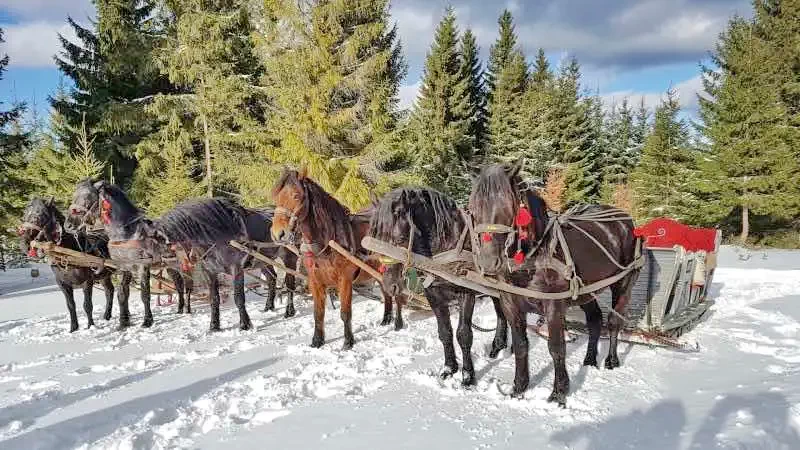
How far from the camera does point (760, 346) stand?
245 inches

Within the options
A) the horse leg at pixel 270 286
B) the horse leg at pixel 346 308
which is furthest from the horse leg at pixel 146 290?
the horse leg at pixel 346 308

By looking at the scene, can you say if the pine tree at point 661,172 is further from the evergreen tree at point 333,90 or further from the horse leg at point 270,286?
the horse leg at point 270,286

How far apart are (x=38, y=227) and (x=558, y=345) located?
26.8 ft

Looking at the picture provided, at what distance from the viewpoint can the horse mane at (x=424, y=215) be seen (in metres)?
5.01

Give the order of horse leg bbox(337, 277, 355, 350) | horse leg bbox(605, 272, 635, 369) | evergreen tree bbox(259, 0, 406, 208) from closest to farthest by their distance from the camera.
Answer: horse leg bbox(605, 272, 635, 369) → horse leg bbox(337, 277, 355, 350) → evergreen tree bbox(259, 0, 406, 208)

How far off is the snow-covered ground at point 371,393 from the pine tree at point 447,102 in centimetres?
1927

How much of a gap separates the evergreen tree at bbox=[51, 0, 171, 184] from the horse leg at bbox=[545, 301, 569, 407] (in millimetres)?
18911

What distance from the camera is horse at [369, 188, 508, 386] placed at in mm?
4977

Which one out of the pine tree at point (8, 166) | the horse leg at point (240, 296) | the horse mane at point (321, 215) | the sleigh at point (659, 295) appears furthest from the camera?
the pine tree at point (8, 166)

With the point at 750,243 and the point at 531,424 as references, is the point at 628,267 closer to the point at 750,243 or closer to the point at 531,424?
the point at 531,424

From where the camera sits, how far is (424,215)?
5.18 metres

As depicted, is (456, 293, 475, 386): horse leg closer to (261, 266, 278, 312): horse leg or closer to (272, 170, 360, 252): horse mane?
(272, 170, 360, 252): horse mane

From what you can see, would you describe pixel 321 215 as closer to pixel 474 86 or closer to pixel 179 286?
pixel 179 286

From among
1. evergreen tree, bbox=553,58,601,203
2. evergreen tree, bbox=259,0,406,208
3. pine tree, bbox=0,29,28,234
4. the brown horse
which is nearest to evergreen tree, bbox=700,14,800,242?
evergreen tree, bbox=553,58,601,203
